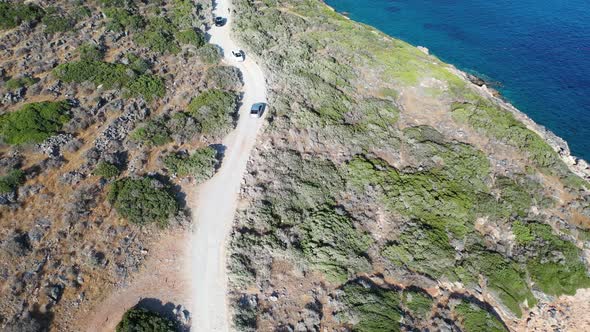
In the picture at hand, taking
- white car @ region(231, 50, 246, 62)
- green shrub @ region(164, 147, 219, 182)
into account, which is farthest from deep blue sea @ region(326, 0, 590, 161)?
green shrub @ region(164, 147, 219, 182)

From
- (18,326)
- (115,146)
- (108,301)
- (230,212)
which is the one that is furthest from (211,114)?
(18,326)

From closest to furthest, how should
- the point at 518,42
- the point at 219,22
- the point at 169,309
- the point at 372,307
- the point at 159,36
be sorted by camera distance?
the point at 169,309 → the point at 372,307 → the point at 159,36 → the point at 219,22 → the point at 518,42

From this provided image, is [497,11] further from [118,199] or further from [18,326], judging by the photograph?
[18,326]

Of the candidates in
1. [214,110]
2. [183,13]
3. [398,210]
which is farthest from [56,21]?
[398,210]

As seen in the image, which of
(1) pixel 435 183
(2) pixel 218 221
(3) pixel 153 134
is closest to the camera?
(2) pixel 218 221

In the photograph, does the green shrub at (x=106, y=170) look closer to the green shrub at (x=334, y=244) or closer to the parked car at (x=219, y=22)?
the green shrub at (x=334, y=244)

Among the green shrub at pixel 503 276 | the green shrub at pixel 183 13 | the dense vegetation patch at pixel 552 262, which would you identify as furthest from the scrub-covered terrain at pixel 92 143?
the dense vegetation patch at pixel 552 262

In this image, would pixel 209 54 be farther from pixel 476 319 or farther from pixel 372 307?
pixel 476 319
